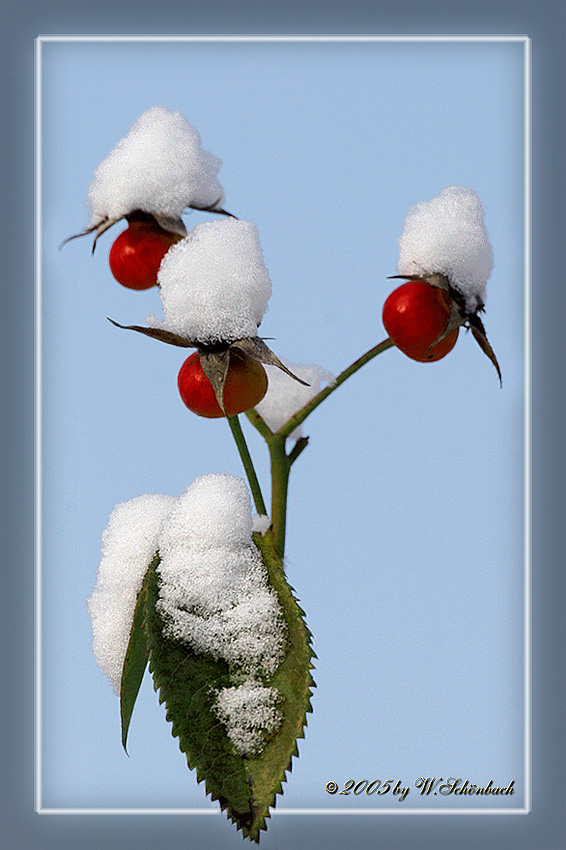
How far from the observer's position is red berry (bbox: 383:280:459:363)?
603 mm

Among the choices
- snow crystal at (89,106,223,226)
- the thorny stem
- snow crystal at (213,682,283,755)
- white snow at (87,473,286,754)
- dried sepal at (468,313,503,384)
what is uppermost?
snow crystal at (89,106,223,226)

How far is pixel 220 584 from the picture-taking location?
58 centimetres

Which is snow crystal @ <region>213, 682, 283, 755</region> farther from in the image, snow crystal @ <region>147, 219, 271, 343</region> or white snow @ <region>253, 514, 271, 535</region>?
Result: snow crystal @ <region>147, 219, 271, 343</region>

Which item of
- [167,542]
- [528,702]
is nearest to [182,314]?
[167,542]

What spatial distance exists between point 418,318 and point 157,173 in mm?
232

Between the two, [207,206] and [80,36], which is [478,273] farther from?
[80,36]

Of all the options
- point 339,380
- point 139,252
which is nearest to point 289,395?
point 339,380

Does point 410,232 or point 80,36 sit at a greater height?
point 80,36

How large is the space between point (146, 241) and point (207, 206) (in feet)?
0.21

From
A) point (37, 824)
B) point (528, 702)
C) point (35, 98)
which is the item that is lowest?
point (37, 824)

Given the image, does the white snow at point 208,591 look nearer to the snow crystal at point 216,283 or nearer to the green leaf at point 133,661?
the green leaf at point 133,661

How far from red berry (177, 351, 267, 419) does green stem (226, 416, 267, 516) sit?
3 centimetres

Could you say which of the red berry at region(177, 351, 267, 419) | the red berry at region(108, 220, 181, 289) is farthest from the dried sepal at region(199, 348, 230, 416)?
the red berry at region(108, 220, 181, 289)

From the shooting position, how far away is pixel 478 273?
0.62 meters
